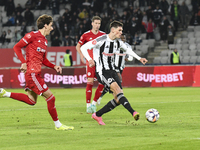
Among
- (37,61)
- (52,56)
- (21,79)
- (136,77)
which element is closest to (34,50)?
(37,61)

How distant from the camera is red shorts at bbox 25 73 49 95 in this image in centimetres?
729

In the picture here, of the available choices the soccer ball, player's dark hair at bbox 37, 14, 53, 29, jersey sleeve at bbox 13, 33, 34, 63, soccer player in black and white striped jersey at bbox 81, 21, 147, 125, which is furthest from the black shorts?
jersey sleeve at bbox 13, 33, 34, 63

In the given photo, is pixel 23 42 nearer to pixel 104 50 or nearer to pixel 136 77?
pixel 104 50

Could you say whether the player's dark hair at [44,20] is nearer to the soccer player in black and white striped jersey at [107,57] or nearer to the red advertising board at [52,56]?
the soccer player in black and white striped jersey at [107,57]

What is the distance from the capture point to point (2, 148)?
5.61m

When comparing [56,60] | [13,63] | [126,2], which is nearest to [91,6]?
[126,2]

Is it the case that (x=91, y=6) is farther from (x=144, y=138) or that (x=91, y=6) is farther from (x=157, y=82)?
(x=144, y=138)

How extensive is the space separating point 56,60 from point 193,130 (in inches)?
756

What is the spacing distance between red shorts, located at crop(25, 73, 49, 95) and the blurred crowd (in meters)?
17.5

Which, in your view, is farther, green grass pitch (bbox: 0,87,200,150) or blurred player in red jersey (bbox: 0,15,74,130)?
blurred player in red jersey (bbox: 0,15,74,130)

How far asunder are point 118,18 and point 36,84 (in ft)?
61.6

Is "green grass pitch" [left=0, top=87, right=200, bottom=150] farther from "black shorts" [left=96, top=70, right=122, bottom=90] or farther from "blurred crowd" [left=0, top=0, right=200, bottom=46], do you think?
"blurred crowd" [left=0, top=0, right=200, bottom=46]

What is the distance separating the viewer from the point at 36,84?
24.0 feet

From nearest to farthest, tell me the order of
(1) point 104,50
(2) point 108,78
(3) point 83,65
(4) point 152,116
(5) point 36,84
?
(5) point 36,84 → (4) point 152,116 → (2) point 108,78 → (1) point 104,50 → (3) point 83,65
